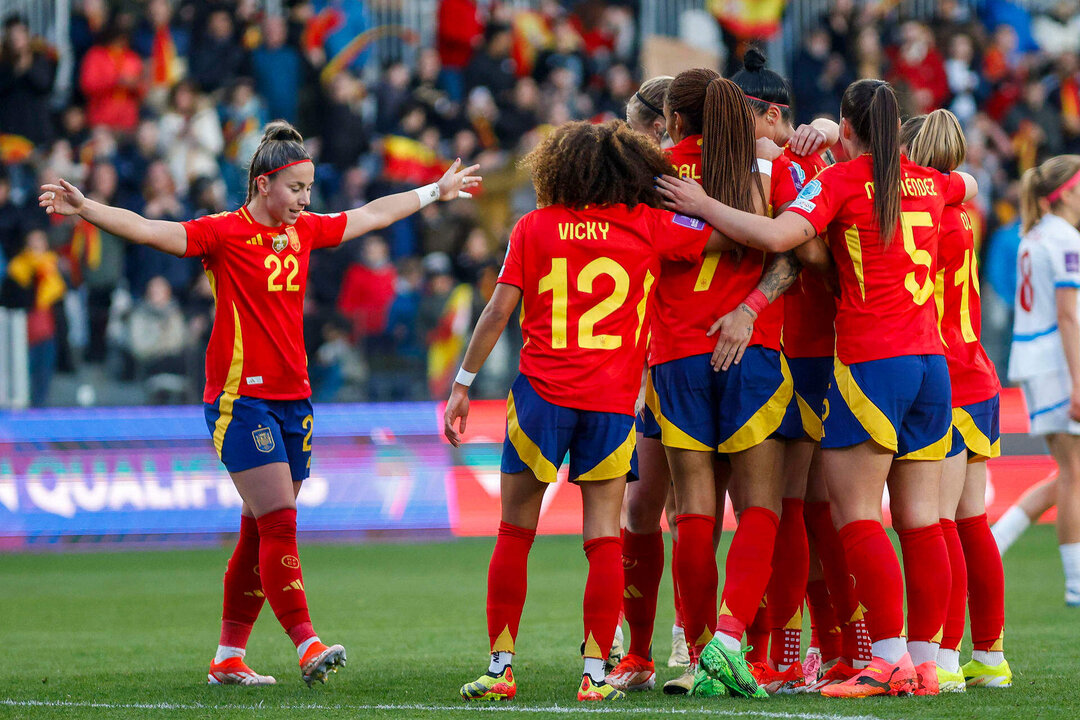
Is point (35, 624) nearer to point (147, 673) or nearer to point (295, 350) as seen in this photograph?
point (147, 673)

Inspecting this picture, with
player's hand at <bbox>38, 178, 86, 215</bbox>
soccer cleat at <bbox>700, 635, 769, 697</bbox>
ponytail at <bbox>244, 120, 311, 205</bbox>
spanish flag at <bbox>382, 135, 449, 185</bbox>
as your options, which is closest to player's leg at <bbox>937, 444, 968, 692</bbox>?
soccer cleat at <bbox>700, 635, 769, 697</bbox>

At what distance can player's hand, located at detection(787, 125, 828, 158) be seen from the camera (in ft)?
18.6

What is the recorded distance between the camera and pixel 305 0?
16.2 m

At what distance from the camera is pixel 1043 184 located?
762 centimetres

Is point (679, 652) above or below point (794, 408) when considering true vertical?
below

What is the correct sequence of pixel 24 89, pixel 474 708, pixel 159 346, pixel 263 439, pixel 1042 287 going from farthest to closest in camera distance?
pixel 24 89 → pixel 159 346 → pixel 1042 287 → pixel 263 439 → pixel 474 708

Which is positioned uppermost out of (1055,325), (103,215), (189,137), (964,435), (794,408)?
(189,137)

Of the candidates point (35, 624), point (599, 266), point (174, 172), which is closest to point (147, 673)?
point (35, 624)

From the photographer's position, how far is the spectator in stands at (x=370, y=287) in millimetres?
12766

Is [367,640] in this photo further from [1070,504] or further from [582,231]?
[1070,504]

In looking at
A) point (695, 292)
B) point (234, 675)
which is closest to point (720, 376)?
point (695, 292)

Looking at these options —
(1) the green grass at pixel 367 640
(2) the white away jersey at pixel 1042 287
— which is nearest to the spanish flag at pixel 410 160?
(1) the green grass at pixel 367 640

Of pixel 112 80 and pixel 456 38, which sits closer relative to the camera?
pixel 112 80

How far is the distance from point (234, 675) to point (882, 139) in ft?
11.1
